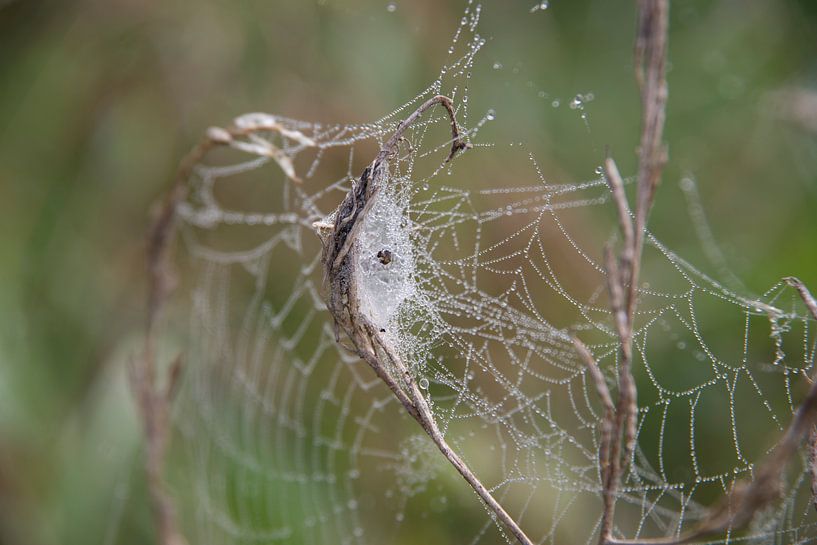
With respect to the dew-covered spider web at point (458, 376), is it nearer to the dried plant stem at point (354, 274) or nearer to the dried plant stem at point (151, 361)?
the dried plant stem at point (151, 361)

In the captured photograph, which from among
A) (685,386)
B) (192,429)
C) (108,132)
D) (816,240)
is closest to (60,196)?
(108,132)

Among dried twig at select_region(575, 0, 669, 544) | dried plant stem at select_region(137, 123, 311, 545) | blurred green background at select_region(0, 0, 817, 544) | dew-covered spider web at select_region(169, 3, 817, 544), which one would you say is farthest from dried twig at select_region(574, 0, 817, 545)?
blurred green background at select_region(0, 0, 817, 544)

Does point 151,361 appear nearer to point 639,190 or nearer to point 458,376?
point 458,376

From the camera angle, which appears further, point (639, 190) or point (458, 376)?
point (458, 376)

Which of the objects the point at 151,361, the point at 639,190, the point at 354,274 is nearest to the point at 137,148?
the point at 151,361

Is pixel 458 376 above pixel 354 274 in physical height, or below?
below

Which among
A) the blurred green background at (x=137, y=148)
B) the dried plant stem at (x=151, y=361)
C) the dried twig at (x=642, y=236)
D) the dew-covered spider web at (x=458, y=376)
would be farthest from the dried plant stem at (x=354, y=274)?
the blurred green background at (x=137, y=148)

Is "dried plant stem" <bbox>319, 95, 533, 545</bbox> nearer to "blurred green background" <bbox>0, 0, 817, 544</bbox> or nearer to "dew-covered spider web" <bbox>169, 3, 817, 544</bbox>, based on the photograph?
"dew-covered spider web" <bbox>169, 3, 817, 544</bbox>
